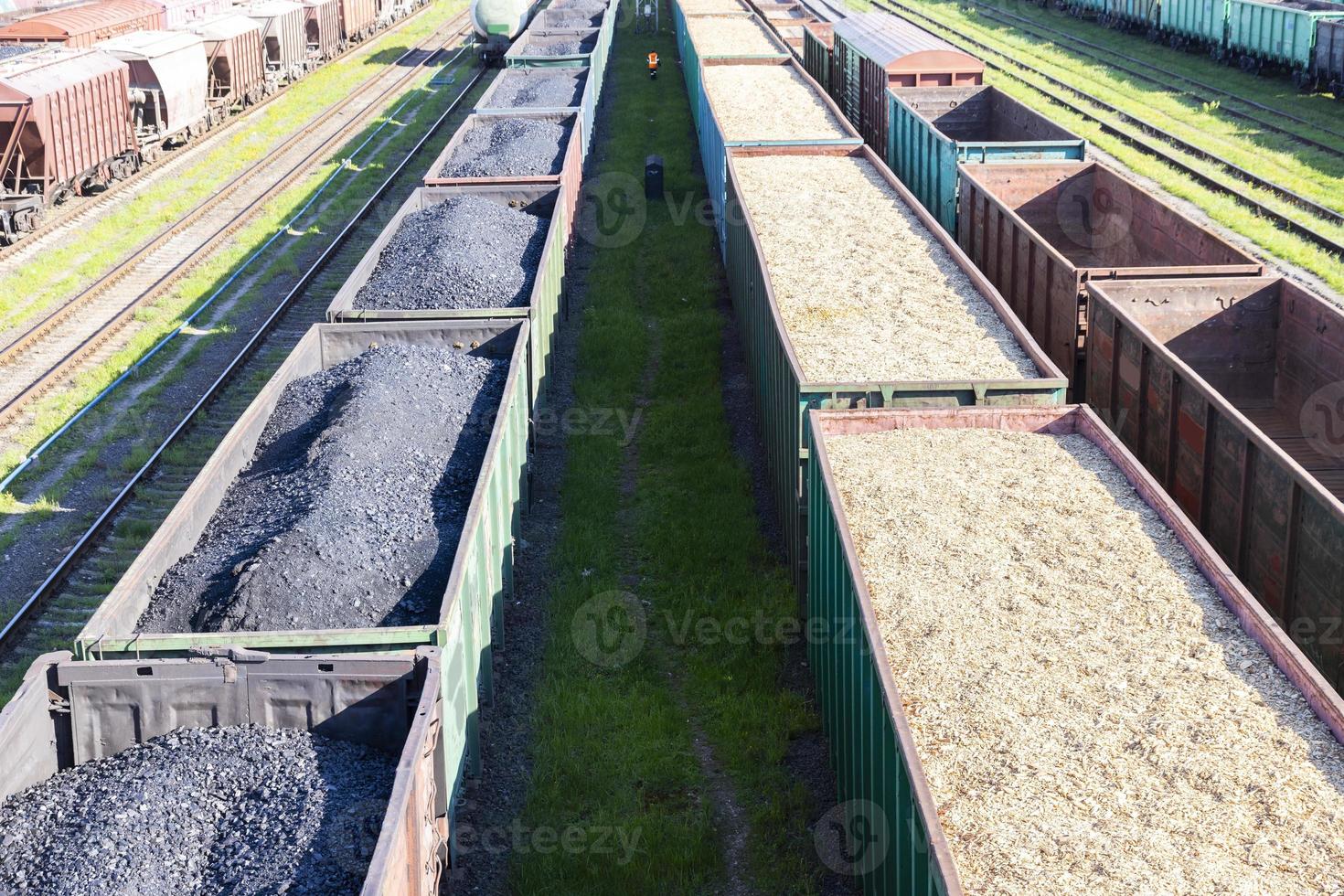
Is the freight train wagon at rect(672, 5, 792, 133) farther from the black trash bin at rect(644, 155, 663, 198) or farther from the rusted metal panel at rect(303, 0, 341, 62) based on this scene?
the rusted metal panel at rect(303, 0, 341, 62)

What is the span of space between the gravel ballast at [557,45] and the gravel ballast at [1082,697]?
1230 inches

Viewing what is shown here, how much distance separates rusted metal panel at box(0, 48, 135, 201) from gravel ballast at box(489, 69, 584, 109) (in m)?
8.33

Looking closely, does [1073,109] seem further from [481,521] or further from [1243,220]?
[481,521]

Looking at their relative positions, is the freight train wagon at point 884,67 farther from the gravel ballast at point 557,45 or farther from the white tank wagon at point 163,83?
the white tank wagon at point 163,83

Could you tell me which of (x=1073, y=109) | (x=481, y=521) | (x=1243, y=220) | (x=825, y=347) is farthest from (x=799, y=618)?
(x=1073, y=109)

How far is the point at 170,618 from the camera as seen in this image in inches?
337

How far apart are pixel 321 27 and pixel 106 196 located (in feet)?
70.1

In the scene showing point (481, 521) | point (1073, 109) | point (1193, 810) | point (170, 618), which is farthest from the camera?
point (1073, 109)

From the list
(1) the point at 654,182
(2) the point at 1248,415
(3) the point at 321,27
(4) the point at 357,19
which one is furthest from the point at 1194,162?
(4) the point at 357,19

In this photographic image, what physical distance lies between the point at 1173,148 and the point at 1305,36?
31.0ft

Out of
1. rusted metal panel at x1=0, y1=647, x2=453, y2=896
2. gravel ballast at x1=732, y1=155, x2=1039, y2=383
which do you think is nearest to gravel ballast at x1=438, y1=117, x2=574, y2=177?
gravel ballast at x1=732, y1=155, x2=1039, y2=383

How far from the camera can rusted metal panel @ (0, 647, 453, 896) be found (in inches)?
288

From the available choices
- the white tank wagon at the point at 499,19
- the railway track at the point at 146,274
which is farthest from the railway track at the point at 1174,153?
the railway track at the point at 146,274

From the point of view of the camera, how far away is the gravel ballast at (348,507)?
8.62 meters
